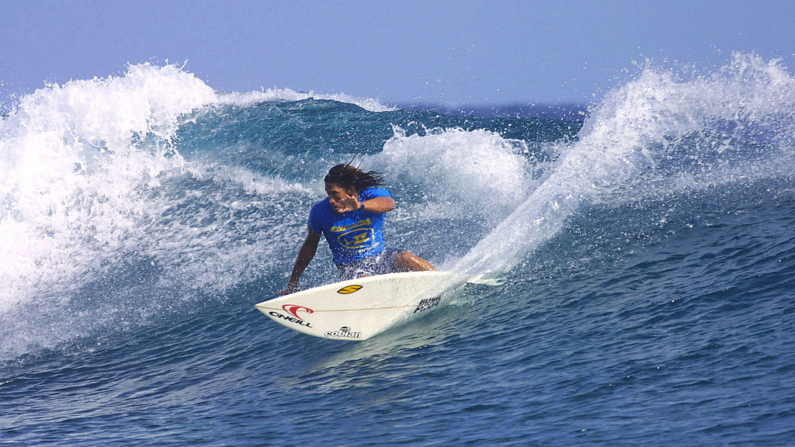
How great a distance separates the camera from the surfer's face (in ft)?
20.2

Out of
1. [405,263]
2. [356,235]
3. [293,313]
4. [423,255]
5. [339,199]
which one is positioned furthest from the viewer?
[423,255]

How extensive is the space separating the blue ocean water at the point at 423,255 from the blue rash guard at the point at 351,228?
0.81m

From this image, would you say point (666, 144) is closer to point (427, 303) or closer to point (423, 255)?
point (423, 255)

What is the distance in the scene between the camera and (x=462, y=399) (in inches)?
185

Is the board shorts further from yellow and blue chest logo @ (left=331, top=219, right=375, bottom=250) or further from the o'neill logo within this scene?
the o'neill logo

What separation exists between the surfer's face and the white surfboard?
2.15 feet

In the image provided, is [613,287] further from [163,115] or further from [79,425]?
[163,115]

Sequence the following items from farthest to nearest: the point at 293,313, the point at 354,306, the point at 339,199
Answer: the point at 354,306 < the point at 293,313 < the point at 339,199

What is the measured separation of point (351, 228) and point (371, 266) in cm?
43

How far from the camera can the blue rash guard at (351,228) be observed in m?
6.44

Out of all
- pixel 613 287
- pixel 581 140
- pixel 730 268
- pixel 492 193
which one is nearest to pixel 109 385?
pixel 613 287

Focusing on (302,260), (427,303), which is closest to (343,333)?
(302,260)

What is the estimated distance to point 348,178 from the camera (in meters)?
6.23

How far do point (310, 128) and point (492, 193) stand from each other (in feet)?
16.2
